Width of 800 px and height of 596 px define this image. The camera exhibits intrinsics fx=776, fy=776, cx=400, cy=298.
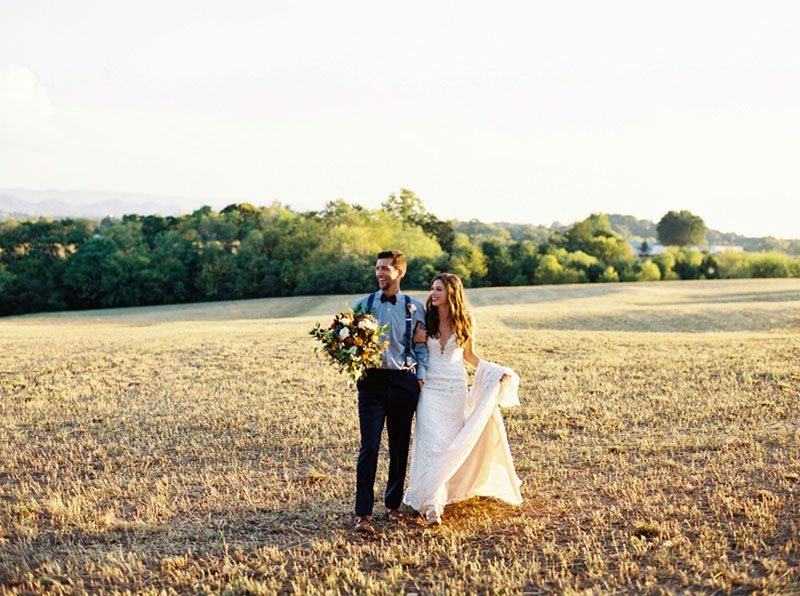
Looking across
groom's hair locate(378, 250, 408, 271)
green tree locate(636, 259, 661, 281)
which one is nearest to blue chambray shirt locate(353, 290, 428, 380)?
groom's hair locate(378, 250, 408, 271)

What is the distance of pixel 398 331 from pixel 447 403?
94cm

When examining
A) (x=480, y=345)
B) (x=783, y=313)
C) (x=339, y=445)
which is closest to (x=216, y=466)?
(x=339, y=445)

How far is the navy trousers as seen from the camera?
7.73 metres

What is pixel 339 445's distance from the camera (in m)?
12.3

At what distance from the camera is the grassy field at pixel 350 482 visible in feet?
21.6

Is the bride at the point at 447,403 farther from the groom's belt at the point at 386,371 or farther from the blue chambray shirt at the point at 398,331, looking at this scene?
the groom's belt at the point at 386,371

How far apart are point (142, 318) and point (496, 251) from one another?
39.4 m

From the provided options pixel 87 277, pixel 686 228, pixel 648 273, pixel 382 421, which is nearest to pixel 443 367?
pixel 382 421

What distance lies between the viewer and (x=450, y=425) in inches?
320

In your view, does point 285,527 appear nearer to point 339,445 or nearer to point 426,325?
point 426,325

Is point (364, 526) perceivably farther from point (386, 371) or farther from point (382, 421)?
point (386, 371)

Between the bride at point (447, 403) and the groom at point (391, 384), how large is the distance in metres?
0.13

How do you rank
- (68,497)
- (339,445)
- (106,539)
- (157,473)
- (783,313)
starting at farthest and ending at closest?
(783,313)
(339,445)
(157,473)
(68,497)
(106,539)

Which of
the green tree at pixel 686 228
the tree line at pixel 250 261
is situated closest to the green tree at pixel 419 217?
the tree line at pixel 250 261
